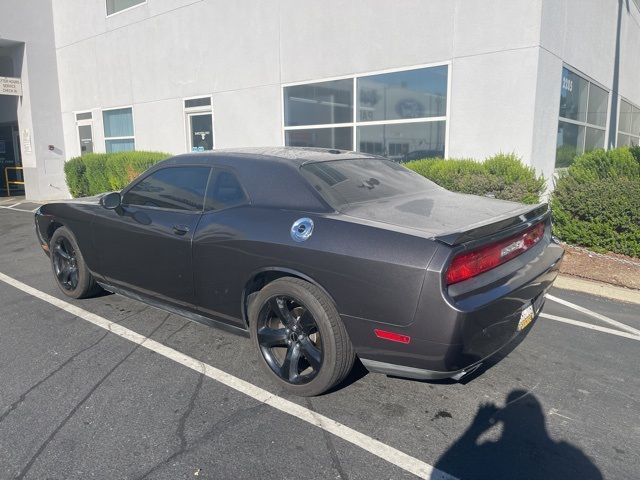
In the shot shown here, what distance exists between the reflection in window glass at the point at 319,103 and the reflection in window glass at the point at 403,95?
317 mm

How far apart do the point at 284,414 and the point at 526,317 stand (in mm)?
1673

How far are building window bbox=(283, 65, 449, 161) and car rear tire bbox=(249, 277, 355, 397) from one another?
19.2ft

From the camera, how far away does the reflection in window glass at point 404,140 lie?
8.41 m

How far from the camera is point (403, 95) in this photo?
8.58 metres

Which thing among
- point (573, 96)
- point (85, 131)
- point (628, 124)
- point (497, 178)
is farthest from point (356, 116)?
point (85, 131)

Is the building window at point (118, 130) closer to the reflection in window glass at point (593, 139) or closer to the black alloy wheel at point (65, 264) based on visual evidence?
the black alloy wheel at point (65, 264)

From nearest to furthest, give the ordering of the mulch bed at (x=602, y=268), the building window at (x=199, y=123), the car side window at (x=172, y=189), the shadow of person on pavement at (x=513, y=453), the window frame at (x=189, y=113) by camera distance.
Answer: the shadow of person on pavement at (x=513, y=453), the car side window at (x=172, y=189), the mulch bed at (x=602, y=268), the window frame at (x=189, y=113), the building window at (x=199, y=123)

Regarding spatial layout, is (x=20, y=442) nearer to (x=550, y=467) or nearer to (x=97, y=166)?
(x=550, y=467)

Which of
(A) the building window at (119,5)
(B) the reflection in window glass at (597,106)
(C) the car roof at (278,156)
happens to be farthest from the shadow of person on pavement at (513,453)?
(A) the building window at (119,5)

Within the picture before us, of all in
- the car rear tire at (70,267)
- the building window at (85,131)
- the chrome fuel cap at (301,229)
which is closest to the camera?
the chrome fuel cap at (301,229)

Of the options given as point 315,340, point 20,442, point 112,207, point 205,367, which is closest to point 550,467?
point 315,340

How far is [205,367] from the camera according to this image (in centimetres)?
373

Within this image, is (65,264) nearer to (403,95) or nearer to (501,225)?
(501,225)

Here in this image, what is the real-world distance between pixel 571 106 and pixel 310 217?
321 inches
